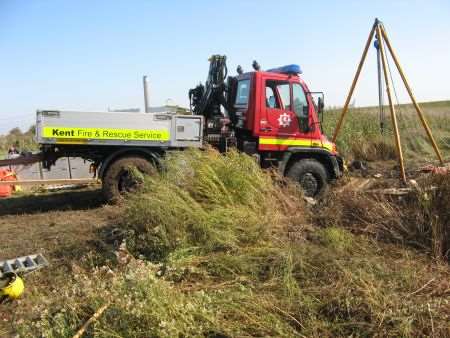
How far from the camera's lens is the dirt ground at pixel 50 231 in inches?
150

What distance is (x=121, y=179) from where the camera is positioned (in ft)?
21.6

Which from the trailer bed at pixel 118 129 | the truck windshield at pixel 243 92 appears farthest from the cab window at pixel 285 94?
the trailer bed at pixel 118 129

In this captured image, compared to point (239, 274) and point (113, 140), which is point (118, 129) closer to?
point (113, 140)

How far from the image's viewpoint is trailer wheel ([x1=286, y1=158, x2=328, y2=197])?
22.4 feet

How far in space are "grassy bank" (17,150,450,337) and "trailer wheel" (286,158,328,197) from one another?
175 cm

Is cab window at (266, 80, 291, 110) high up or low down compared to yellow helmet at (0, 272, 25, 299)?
up

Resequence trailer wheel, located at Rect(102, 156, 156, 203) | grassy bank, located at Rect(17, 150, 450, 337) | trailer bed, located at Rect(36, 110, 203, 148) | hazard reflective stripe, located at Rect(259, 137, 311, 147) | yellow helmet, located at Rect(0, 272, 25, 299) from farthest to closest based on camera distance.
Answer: hazard reflective stripe, located at Rect(259, 137, 311, 147) → trailer wheel, located at Rect(102, 156, 156, 203) → trailer bed, located at Rect(36, 110, 203, 148) → yellow helmet, located at Rect(0, 272, 25, 299) → grassy bank, located at Rect(17, 150, 450, 337)

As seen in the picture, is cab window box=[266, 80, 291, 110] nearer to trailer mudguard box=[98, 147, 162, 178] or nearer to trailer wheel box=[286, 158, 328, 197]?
trailer wheel box=[286, 158, 328, 197]

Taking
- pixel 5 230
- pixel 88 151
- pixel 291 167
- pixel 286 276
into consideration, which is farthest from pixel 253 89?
pixel 5 230

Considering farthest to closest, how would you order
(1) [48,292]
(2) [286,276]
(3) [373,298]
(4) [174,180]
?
(4) [174,180]
(1) [48,292]
(2) [286,276]
(3) [373,298]

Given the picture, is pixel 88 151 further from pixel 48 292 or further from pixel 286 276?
pixel 286 276

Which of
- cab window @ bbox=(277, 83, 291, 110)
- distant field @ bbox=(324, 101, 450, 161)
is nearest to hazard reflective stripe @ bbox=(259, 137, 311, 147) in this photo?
cab window @ bbox=(277, 83, 291, 110)

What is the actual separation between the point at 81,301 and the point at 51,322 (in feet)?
0.85

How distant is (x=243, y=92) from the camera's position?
6984 millimetres
